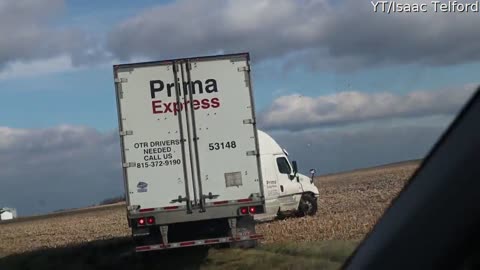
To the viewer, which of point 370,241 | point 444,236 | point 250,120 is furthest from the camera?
point 250,120

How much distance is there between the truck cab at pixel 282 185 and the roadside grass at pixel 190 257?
4.37m

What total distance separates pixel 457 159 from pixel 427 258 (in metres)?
0.30

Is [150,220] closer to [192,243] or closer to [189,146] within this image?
[192,243]

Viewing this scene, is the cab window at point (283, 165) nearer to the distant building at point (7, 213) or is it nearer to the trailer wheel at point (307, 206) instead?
the trailer wheel at point (307, 206)

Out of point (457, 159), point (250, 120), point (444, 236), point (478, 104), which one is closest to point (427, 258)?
point (444, 236)

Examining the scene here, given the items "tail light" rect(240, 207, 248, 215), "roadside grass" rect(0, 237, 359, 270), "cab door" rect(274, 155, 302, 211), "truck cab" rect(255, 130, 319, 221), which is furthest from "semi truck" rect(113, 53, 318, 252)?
"cab door" rect(274, 155, 302, 211)

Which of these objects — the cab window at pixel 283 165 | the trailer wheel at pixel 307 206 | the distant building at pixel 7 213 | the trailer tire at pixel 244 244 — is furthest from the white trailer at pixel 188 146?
the distant building at pixel 7 213

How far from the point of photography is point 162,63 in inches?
604

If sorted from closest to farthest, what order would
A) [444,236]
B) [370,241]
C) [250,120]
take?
[444,236] → [370,241] → [250,120]

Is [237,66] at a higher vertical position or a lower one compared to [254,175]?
higher

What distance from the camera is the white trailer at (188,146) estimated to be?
595 inches

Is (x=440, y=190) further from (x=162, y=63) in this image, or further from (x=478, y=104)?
(x=162, y=63)

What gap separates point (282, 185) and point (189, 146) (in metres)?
9.68

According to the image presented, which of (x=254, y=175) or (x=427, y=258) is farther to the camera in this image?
(x=254, y=175)
